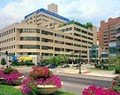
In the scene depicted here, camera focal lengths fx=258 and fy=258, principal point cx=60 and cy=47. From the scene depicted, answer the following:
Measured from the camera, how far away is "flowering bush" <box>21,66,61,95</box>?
14.3 m

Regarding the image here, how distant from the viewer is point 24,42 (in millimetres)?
95750

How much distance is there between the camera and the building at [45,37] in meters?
95.9

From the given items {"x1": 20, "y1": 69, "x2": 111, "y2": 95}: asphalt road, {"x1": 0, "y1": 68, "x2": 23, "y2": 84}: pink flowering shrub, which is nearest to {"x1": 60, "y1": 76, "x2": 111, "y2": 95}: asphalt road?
{"x1": 20, "y1": 69, "x2": 111, "y2": 95}: asphalt road

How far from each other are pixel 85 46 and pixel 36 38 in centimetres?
4948

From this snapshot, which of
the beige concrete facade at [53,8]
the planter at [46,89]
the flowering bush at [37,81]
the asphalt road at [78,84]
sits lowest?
the asphalt road at [78,84]

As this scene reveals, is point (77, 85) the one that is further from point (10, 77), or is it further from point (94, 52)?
point (94, 52)

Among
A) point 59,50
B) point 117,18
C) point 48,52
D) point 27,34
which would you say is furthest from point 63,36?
point 117,18

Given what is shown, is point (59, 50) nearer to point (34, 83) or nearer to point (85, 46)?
point (85, 46)

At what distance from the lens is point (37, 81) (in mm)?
14617

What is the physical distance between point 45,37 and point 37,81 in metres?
87.4

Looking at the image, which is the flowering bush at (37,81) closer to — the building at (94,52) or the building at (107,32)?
the building at (94,52)

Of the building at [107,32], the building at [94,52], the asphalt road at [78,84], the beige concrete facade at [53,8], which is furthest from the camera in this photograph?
the building at [107,32]

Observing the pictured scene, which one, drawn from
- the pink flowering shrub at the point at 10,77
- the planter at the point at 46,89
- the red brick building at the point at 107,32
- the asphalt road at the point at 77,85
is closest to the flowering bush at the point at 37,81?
the planter at the point at 46,89

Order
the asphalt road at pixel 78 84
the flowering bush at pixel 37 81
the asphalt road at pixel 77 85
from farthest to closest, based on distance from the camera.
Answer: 1. the asphalt road at pixel 78 84
2. the asphalt road at pixel 77 85
3. the flowering bush at pixel 37 81
